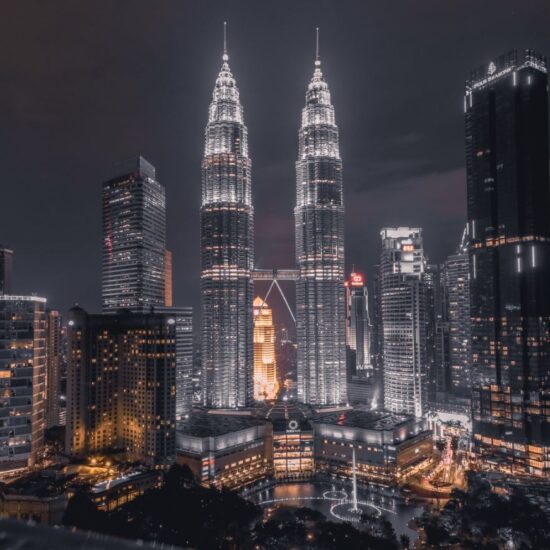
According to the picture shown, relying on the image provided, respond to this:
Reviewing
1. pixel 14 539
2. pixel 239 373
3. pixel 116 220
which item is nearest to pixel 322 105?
pixel 116 220

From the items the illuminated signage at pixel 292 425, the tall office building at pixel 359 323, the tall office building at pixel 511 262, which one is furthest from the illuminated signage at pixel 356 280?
the illuminated signage at pixel 292 425

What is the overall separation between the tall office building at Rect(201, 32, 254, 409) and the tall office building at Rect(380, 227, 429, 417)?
1121 cm

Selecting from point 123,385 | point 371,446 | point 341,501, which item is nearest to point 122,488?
point 123,385

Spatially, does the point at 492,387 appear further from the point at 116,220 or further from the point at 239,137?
the point at 116,220

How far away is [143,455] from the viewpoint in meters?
25.6

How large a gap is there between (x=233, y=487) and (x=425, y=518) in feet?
34.9

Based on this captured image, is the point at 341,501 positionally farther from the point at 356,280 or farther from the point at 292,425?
the point at 356,280

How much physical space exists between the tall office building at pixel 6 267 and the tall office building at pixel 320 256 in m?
22.7

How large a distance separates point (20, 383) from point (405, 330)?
27734 millimetres

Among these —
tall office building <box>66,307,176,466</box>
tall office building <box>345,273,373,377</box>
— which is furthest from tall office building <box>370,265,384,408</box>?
tall office building <box>66,307,176,466</box>

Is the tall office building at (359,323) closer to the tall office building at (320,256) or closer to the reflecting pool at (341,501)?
the tall office building at (320,256)

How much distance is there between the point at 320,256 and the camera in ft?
143

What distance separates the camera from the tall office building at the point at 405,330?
39.6 metres

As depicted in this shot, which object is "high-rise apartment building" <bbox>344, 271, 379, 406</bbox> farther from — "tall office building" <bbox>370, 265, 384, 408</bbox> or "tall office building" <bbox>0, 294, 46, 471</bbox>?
"tall office building" <bbox>0, 294, 46, 471</bbox>
